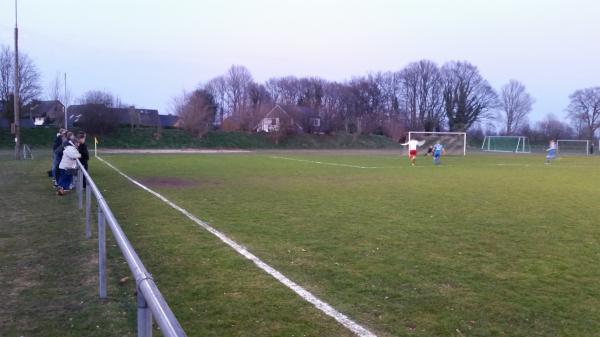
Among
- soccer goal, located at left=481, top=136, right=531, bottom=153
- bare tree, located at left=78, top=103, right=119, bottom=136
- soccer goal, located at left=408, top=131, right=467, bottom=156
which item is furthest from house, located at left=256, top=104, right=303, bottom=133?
soccer goal, located at left=481, top=136, right=531, bottom=153

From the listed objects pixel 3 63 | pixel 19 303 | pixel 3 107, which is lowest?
pixel 19 303

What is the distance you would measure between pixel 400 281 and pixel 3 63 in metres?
70.9

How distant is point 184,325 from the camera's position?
14.2 ft

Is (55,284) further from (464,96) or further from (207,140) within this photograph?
(464,96)

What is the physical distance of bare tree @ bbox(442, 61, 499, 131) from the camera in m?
95.6

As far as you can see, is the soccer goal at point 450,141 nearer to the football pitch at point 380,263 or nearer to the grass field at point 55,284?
the football pitch at point 380,263

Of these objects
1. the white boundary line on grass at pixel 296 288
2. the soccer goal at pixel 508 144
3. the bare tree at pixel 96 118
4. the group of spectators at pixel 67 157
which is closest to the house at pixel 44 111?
the bare tree at pixel 96 118

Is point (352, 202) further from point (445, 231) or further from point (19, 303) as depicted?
point (19, 303)

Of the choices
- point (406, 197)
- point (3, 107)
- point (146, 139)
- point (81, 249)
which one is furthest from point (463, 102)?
point (81, 249)

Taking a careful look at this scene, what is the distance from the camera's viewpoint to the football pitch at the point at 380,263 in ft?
14.9

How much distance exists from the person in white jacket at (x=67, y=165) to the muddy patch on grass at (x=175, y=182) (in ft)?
9.12

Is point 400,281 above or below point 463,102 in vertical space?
below

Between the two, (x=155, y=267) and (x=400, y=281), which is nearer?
(x=400, y=281)

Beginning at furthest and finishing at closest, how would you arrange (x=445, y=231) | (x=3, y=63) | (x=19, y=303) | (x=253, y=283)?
(x=3, y=63) → (x=445, y=231) → (x=253, y=283) → (x=19, y=303)
